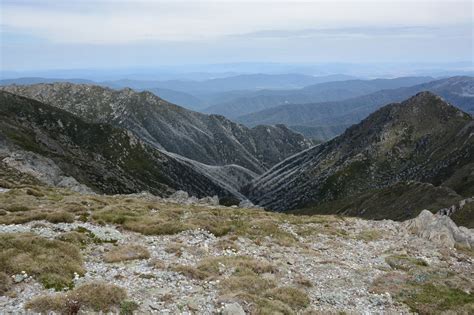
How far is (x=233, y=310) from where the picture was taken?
18.6 meters

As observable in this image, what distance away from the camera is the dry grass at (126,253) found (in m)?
24.7

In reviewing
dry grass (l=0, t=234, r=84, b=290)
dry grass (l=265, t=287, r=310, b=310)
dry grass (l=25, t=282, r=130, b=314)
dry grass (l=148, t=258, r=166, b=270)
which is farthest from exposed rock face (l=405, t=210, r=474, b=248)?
dry grass (l=0, t=234, r=84, b=290)

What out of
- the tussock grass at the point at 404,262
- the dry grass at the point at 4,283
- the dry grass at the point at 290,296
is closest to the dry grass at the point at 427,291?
the tussock grass at the point at 404,262

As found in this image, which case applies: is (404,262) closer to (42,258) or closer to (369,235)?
(369,235)

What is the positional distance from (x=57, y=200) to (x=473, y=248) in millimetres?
43217

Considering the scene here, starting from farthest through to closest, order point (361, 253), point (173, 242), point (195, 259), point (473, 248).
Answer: point (473, 248), point (361, 253), point (173, 242), point (195, 259)

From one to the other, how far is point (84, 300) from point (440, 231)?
35.8 meters

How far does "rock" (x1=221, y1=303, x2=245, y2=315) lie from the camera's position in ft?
60.7

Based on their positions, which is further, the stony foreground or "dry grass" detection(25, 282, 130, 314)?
the stony foreground

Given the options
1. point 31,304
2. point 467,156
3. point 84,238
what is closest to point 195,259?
point 84,238

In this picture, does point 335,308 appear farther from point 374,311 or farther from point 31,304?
point 31,304

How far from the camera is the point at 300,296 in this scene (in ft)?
72.4

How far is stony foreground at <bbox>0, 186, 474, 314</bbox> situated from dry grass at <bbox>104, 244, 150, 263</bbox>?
0.22 ft

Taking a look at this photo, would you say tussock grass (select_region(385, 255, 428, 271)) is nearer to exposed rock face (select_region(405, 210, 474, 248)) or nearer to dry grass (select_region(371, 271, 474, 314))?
dry grass (select_region(371, 271, 474, 314))
